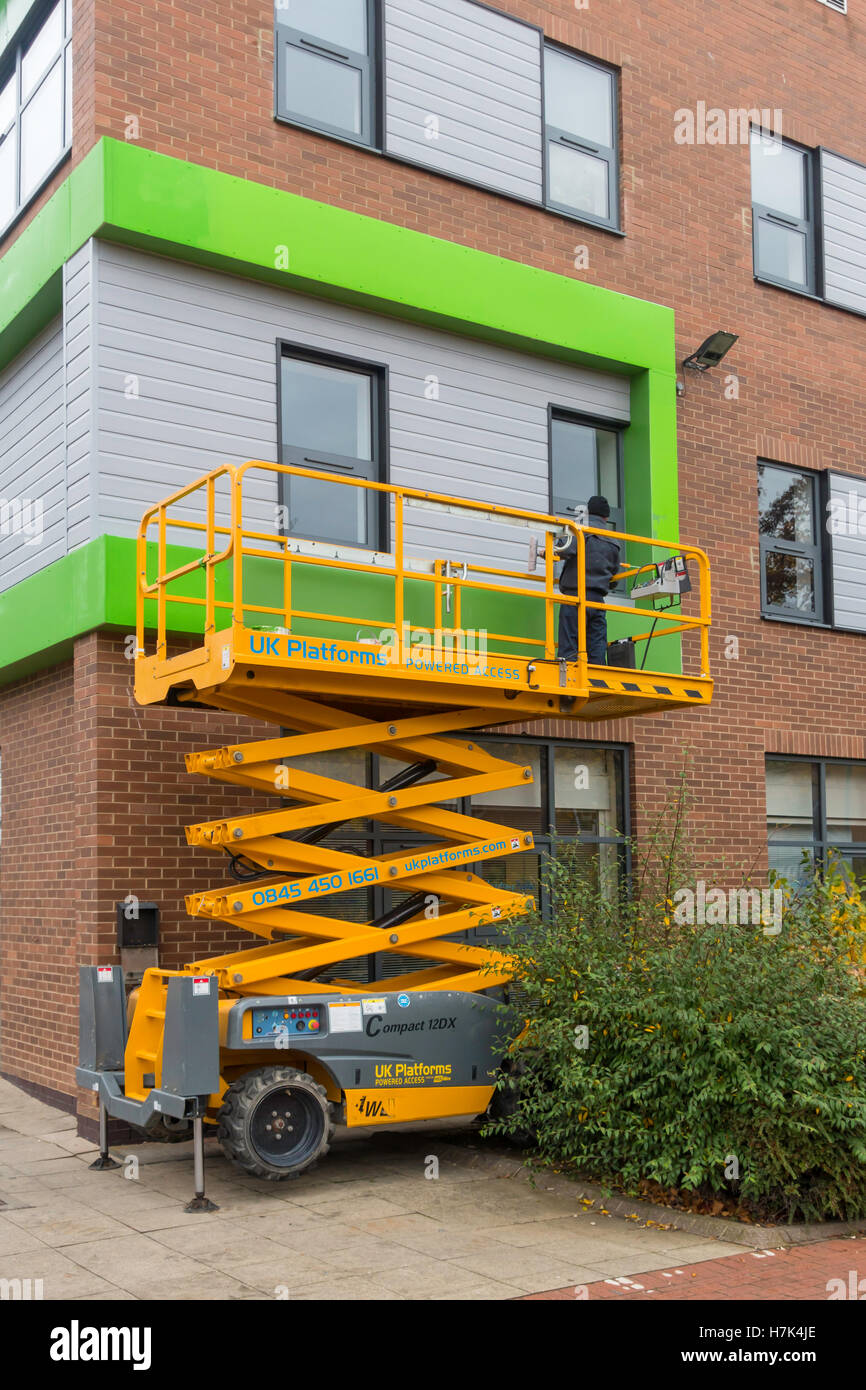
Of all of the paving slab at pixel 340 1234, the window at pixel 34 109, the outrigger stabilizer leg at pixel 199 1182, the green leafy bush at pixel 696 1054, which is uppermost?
the window at pixel 34 109

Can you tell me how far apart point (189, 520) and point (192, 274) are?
1968 millimetres

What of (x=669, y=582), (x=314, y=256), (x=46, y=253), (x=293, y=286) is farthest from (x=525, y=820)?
(x=46, y=253)

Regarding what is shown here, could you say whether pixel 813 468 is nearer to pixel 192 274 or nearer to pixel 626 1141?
pixel 192 274

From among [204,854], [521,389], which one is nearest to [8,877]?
[204,854]

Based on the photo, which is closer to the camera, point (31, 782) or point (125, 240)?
point (125, 240)

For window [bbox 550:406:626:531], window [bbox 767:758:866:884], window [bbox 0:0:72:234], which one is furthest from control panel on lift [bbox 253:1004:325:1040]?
window [bbox 767:758:866:884]

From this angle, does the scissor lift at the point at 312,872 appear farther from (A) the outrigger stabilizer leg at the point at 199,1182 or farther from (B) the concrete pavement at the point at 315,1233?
(B) the concrete pavement at the point at 315,1233

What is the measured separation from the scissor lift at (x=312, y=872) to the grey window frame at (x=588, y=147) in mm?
4584

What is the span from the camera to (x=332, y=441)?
11336 millimetres

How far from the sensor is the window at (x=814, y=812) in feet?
47.7

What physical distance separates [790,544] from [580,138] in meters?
4.79

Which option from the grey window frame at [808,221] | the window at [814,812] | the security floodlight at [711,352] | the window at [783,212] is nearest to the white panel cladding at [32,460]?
the security floodlight at [711,352]

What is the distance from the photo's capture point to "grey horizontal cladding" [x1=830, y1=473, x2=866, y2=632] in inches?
608
